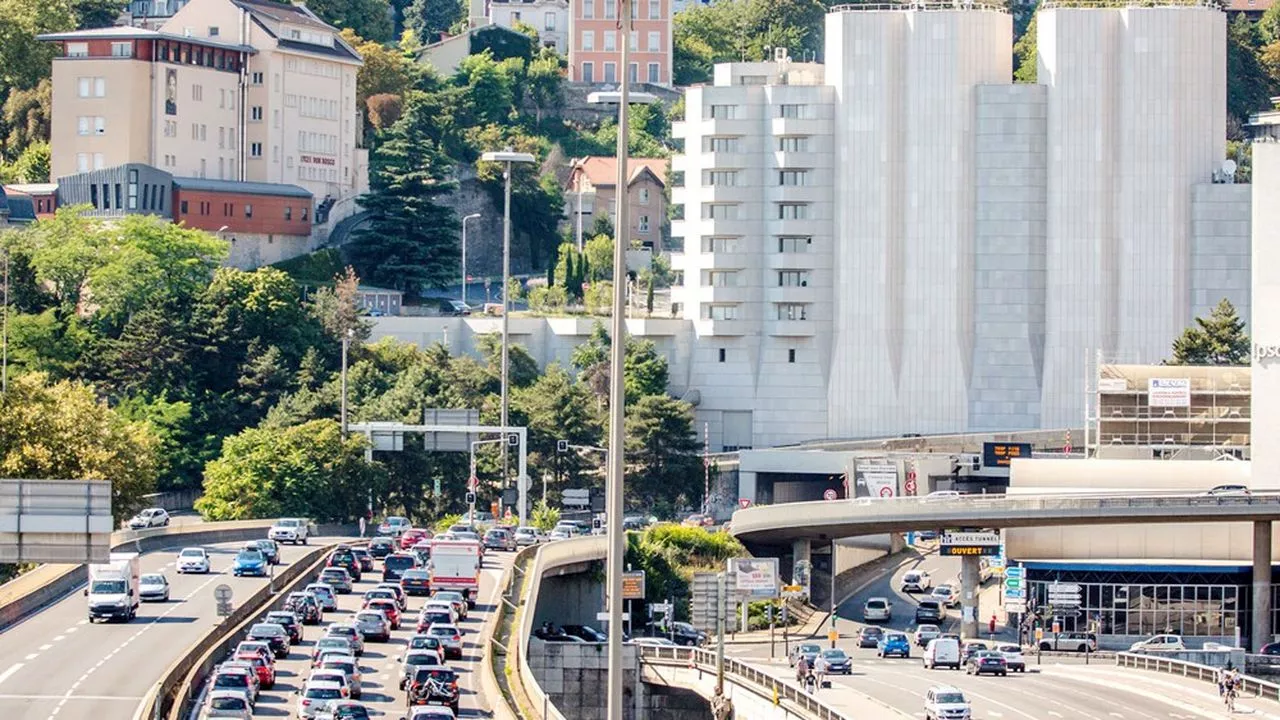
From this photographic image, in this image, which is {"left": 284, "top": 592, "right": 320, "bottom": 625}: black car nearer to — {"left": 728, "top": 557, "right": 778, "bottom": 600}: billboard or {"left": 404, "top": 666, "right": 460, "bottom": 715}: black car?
{"left": 404, "top": 666, "right": 460, "bottom": 715}: black car

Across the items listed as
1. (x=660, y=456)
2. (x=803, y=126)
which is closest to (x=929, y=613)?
(x=660, y=456)

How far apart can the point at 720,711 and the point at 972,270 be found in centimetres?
8741

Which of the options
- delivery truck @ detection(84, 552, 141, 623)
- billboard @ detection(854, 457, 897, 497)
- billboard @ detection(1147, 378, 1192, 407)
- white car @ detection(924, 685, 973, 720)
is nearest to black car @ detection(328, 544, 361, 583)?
delivery truck @ detection(84, 552, 141, 623)

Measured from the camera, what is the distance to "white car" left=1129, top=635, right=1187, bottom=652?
132250 mm

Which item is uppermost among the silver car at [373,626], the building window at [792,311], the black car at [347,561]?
the building window at [792,311]

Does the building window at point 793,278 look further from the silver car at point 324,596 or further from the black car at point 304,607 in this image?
the black car at point 304,607

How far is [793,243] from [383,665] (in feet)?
325

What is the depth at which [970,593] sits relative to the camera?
469ft

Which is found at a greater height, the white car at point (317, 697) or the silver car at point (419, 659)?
the silver car at point (419, 659)

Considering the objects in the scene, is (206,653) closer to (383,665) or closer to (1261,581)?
(383,665)

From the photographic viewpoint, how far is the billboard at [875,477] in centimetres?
16838

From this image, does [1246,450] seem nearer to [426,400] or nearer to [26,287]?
[426,400]

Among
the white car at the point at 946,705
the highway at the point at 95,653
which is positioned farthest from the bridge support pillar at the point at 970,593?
the white car at the point at 946,705

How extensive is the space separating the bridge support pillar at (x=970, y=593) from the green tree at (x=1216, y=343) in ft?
131
